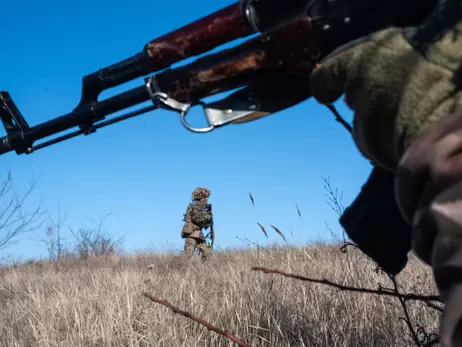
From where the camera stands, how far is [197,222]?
12.6 meters

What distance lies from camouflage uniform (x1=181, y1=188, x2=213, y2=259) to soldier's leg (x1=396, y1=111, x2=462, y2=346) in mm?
10916

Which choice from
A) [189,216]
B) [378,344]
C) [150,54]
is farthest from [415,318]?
[189,216]

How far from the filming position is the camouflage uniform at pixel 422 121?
65 cm

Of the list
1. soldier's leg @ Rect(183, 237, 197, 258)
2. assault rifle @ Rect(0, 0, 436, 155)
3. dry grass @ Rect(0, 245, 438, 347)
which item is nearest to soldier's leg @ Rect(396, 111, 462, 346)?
assault rifle @ Rect(0, 0, 436, 155)

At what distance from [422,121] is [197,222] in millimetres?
11986

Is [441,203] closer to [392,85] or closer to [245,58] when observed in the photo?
[392,85]

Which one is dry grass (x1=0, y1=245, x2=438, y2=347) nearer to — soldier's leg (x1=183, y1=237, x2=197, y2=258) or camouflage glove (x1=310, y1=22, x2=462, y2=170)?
camouflage glove (x1=310, y1=22, x2=462, y2=170)

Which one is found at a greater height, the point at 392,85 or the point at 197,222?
the point at 197,222

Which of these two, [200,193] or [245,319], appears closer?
[245,319]

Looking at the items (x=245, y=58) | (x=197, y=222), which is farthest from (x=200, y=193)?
(x=245, y=58)

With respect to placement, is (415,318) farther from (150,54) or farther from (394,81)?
(394,81)

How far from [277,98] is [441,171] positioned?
3.05ft

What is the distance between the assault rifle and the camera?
1.29m

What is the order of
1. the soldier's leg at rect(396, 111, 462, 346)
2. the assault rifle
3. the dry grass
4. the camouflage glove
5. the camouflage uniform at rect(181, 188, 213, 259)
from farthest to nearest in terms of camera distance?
the camouflage uniform at rect(181, 188, 213, 259), the dry grass, the assault rifle, the camouflage glove, the soldier's leg at rect(396, 111, 462, 346)
